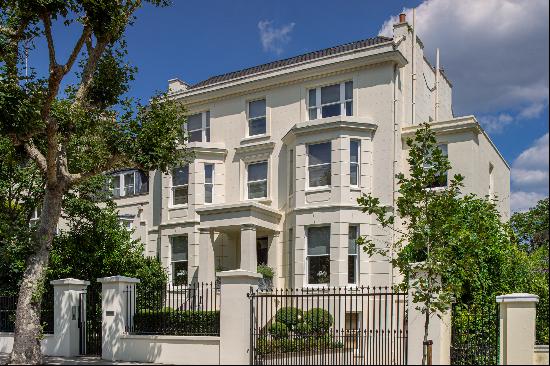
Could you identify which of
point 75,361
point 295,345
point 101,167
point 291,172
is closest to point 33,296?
point 75,361

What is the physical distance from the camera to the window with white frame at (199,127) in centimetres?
2833

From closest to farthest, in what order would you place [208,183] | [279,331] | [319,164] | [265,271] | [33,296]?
[33,296] < [279,331] < [319,164] < [265,271] < [208,183]

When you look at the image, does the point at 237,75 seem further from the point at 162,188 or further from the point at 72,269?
the point at 72,269

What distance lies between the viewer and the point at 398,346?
14031 mm

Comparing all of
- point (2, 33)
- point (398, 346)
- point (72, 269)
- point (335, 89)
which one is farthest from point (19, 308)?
point (335, 89)

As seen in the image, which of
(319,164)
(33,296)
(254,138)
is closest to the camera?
(33,296)

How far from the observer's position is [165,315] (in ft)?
52.2

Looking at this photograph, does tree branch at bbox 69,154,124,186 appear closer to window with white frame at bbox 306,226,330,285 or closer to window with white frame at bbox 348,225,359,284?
window with white frame at bbox 306,226,330,285

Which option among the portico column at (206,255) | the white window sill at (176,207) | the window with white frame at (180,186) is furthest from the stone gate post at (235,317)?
the window with white frame at (180,186)

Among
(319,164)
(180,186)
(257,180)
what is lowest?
(180,186)

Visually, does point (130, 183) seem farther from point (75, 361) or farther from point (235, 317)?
point (235, 317)

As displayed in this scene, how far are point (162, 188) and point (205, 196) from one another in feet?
7.08

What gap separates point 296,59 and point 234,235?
7.74m

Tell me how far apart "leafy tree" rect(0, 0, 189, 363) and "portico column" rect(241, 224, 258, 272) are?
757cm
